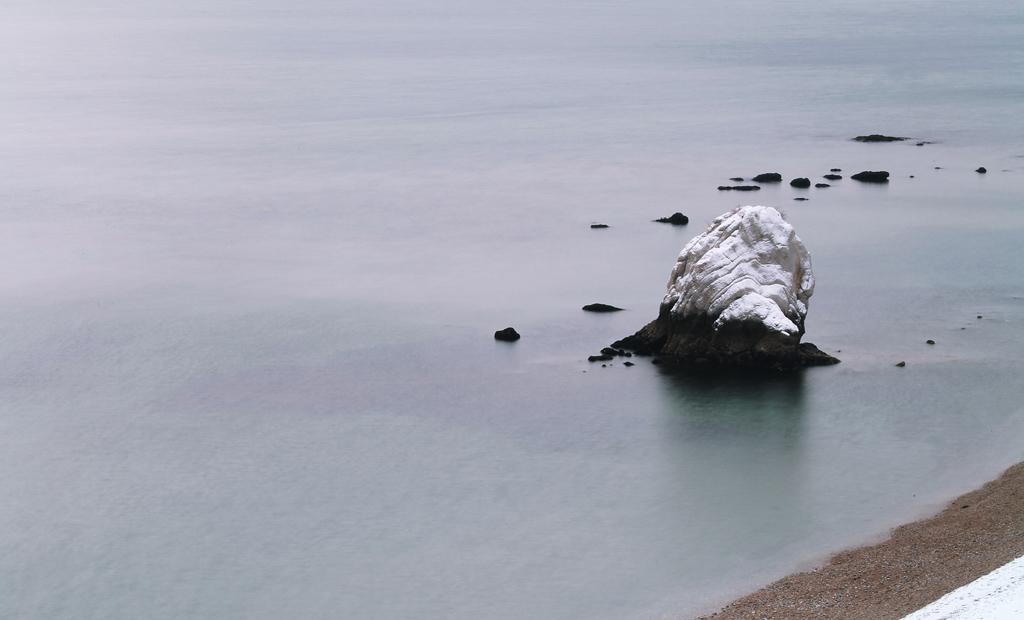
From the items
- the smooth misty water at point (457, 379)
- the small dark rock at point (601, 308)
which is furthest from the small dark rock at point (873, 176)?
the small dark rock at point (601, 308)

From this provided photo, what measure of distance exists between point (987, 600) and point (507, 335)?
74.3 ft

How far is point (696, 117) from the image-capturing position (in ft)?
322

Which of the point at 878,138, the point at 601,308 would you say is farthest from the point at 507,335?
the point at 878,138

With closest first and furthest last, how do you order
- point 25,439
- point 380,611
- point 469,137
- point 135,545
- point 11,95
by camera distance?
point 380,611
point 135,545
point 25,439
point 469,137
point 11,95

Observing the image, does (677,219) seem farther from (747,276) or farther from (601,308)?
(747,276)

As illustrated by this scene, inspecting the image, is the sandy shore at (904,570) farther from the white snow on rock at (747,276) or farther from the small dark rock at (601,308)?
the small dark rock at (601,308)

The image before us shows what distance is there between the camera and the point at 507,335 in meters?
39.9

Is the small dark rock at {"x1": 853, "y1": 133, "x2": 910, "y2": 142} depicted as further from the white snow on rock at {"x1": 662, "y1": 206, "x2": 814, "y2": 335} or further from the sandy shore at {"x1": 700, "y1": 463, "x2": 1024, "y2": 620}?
the sandy shore at {"x1": 700, "y1": 463, "x2": 1024, "y2": 620}

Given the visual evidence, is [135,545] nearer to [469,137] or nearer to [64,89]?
[469,137]

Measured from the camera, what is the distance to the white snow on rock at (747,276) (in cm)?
3509

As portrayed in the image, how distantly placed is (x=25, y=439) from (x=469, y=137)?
58.8m

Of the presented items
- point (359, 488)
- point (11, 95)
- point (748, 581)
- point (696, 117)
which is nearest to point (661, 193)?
point (696, 117)

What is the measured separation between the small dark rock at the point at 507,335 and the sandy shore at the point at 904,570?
16601 millimetres

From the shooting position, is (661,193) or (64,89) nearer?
(661,193)
